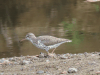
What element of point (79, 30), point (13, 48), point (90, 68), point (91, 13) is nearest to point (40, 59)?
point (90, 68)

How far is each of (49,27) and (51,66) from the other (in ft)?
19.5

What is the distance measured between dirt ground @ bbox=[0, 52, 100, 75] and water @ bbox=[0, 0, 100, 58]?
5.03 feet

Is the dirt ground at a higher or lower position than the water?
higher

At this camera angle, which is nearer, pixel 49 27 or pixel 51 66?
pixel 51 66

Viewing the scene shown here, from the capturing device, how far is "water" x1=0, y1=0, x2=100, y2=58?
26.1 feet

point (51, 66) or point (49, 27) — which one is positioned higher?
point (51, 66)

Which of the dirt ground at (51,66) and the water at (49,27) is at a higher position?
the dirt ground at (51,66)

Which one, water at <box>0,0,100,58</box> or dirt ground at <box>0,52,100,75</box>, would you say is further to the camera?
water at <box>0,0,100,58</box>

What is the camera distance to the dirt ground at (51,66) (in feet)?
15.1

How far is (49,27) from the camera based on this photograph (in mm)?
10938

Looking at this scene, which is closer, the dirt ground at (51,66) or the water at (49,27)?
the dirt ground at (51,66)

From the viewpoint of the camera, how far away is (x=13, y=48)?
8250 millimetres

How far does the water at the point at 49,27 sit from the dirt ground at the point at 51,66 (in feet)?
5.03

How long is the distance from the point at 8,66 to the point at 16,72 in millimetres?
689
